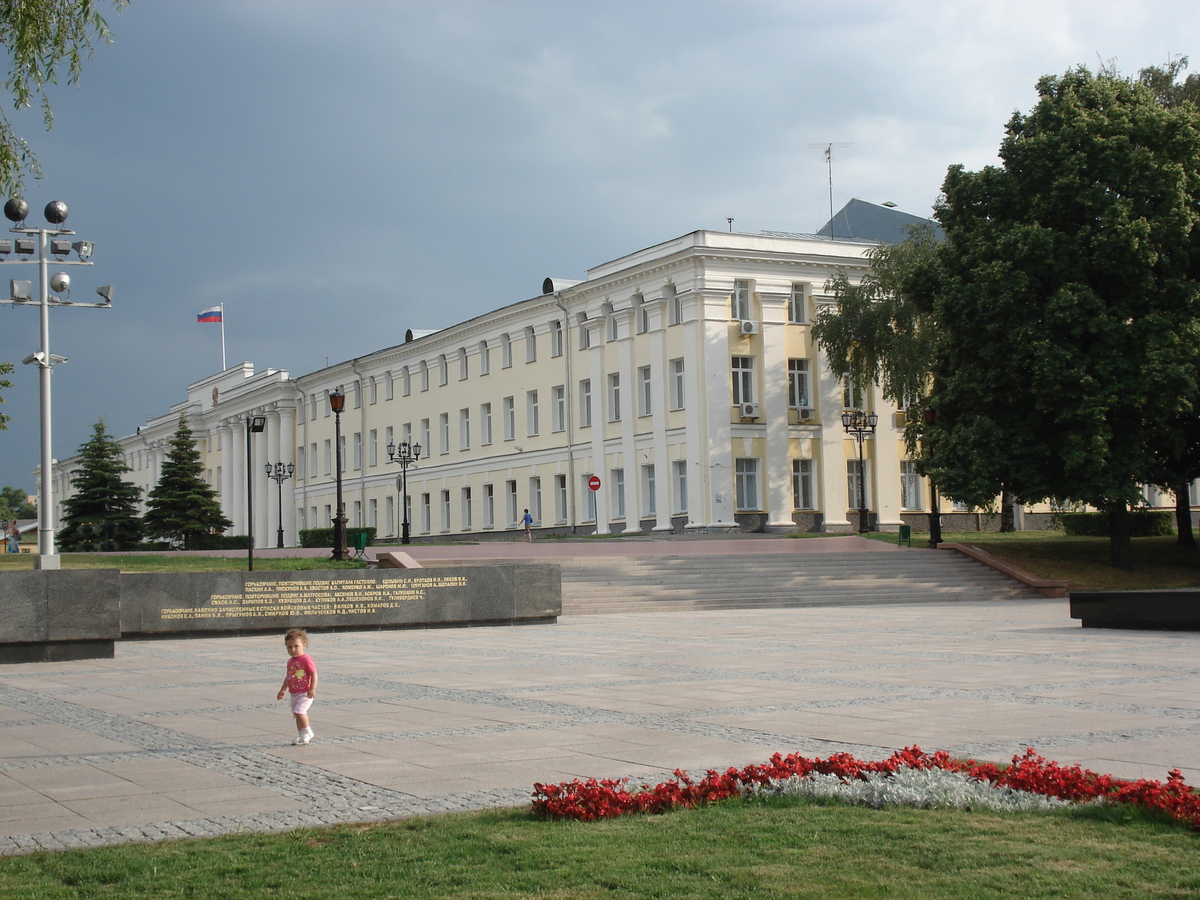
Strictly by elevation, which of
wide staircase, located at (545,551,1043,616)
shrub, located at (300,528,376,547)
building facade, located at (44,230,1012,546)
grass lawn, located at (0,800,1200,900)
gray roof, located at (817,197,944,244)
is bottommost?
wide staircase, located at (545,551,1043,616)

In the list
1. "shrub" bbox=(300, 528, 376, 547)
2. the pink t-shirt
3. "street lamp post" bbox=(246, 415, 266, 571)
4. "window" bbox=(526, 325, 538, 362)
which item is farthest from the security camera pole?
"window" bbox=(526, 325, 538, 362)

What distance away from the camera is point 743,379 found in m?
51.6

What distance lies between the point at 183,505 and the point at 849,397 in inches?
1295

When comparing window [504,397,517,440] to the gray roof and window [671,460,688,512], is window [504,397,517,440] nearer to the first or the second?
window [671,460,688,512]

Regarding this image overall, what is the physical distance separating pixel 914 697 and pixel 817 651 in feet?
18.5

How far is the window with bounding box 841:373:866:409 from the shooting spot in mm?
52625

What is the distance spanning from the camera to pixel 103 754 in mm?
9039

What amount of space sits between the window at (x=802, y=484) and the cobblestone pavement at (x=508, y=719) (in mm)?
32529

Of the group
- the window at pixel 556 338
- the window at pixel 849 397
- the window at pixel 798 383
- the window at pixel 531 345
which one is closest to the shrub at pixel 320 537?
the window at pixel 531 345

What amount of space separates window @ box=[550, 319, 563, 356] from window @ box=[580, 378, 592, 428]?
2.20 metres

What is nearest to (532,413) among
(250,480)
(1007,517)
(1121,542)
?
(1007,517)

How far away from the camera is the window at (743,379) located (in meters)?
51.3

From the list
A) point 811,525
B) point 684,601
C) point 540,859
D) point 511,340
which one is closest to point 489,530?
point 511,340

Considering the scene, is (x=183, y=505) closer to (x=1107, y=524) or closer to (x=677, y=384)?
(x=677, y=384)
